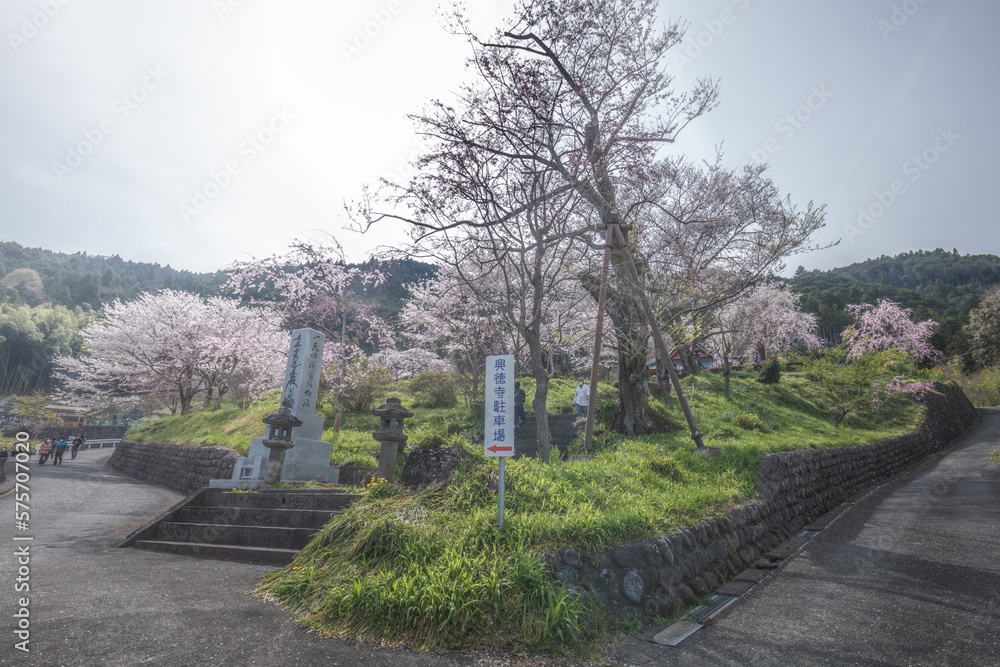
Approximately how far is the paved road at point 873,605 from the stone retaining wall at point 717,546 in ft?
1.42

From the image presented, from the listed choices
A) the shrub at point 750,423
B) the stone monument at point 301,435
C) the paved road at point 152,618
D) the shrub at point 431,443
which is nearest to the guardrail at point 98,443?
the stone monument at point 301,435

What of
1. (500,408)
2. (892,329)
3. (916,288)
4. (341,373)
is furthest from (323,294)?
(916,288)

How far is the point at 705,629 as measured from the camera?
182 inches

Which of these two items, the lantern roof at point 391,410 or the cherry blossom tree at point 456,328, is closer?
the lantern roof at point 391,410

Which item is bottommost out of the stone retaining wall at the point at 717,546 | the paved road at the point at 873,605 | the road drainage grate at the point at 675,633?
the road drainage grate at the point at 675,633

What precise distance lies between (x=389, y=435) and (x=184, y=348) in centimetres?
1831

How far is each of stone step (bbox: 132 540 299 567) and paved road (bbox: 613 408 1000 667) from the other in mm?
4791

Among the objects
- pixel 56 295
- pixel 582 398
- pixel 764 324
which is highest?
pixel 56 295

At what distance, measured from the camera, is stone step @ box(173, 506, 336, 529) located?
704cm

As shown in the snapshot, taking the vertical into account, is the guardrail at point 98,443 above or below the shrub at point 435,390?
below

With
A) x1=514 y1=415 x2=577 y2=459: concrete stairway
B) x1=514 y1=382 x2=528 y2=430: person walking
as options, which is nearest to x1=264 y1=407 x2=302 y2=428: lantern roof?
x1=514 y1=415 x2=577 y2=459: concrete stairway

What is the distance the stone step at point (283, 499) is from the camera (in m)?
7.53

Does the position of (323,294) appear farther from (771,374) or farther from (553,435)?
(771,374)

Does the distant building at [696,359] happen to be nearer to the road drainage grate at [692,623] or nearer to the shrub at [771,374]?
the shrub at [771,374]
